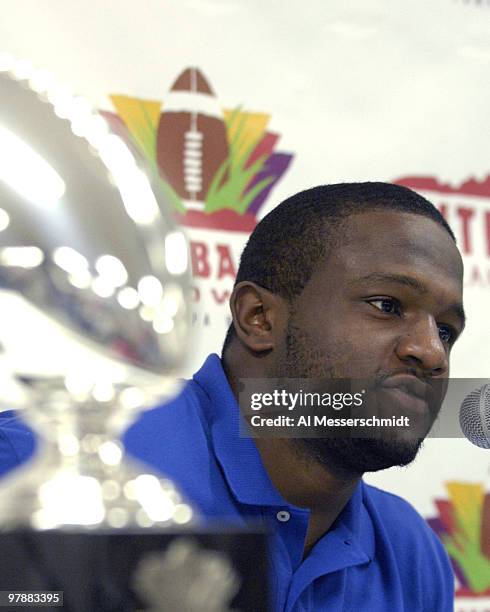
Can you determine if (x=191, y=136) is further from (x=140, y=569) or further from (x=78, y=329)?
(x=140, y=569)

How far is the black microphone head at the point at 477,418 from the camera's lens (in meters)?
0.62

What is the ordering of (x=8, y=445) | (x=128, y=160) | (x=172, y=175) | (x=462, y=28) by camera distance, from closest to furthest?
(x=128, y=160), (x=8, y=445), (x=172, y=175), (x=462, y=28)

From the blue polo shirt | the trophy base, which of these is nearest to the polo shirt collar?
the blue polo shirt

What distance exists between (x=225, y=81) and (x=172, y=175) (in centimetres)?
14

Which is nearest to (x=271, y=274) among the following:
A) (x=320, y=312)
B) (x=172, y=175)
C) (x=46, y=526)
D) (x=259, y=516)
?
(x=320, y=312)

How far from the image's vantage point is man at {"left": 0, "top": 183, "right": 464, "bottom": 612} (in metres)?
0.70

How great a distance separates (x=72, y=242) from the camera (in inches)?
Result: 14.3

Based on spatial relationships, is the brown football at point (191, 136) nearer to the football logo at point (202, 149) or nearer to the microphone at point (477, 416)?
the football logo at point (202, 149)

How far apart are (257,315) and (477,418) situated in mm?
254

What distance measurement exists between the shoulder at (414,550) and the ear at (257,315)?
0.22 m

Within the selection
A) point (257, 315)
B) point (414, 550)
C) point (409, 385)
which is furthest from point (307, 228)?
point (414, 550)

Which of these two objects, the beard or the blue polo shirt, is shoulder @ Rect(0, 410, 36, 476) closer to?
the blue polo shirt

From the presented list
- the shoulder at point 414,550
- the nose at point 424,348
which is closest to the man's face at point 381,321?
the nose at point 424,348

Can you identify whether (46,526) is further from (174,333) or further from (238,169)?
(238,169)
